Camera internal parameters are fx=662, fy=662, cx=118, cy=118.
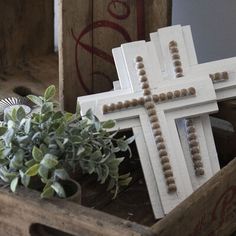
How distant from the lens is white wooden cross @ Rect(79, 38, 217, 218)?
1186 millimetres

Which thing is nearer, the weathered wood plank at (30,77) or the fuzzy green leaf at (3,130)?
the fuzzy green leaf at (3,130)

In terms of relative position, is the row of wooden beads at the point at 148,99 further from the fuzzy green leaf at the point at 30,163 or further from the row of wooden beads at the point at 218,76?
the fuzzy green leaf at the point at 30,163

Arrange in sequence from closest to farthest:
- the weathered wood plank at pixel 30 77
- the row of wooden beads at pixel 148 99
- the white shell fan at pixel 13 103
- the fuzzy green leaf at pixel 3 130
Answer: the fuzzy green leaf at pixel 3 130 → the row of wooden beads at pixel 148 99 → the white shell fan at pixel 13 103 → the weathered wood plank at pixel 30 77

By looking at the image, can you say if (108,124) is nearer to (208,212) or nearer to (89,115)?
(89,115)

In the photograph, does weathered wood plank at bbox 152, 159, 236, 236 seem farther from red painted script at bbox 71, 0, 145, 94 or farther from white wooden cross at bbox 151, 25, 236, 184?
red painted script at bbox 71, 0, 145, 94

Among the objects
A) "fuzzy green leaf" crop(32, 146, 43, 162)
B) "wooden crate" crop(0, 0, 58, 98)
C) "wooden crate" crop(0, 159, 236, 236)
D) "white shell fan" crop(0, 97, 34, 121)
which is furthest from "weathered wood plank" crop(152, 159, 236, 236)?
"wooden crate" crop(0, 0, 58, 98)

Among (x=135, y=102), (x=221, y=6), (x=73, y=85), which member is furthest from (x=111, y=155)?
(x=221, y=6)

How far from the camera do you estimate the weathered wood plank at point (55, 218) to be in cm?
92

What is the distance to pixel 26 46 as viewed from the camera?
166 cm

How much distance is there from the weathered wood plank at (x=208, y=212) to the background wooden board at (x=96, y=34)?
0.37 m

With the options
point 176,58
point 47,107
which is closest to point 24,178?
point 47,107

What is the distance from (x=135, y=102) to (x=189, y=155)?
14 centimetres

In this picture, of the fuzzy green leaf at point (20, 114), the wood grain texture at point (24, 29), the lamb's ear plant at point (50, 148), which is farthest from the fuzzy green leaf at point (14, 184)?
the wood grain texture at point (24, 29)

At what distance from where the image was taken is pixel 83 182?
1.29 meters
